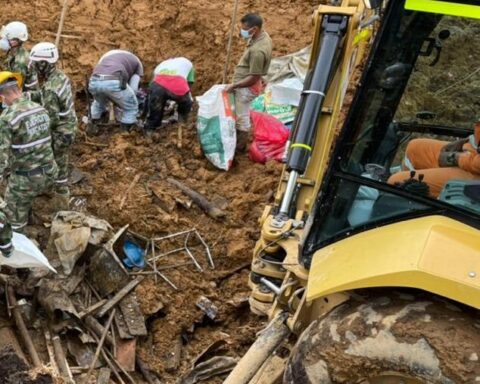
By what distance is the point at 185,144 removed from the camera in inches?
379

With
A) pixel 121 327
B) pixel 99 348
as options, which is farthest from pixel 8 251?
pixel 121 327

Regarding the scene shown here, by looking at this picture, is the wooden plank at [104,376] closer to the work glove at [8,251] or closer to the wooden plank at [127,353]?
the wooden plank at [127,353]

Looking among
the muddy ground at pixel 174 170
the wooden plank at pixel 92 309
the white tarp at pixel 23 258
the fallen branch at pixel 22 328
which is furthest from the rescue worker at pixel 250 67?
the fallen branch at pixel 22 328

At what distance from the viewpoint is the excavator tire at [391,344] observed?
10.8ft

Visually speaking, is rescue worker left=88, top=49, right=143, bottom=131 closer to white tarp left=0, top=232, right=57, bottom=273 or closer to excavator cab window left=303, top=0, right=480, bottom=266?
white tarp left=0, top=232, right=57, bottom=273

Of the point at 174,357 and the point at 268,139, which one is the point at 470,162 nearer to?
the point at 174,357

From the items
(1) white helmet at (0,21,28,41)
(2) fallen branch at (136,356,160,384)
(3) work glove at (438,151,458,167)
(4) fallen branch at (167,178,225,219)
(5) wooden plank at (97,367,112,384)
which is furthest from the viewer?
(1) white helmet at (0,21,28,41)

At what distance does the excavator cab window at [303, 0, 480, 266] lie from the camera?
3.86 m

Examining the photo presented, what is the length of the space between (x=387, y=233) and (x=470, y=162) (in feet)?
2.04

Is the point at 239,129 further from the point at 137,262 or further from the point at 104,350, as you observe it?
the point at 104,350

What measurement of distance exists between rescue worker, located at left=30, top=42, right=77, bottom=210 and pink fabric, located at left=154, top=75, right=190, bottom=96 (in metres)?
1.78

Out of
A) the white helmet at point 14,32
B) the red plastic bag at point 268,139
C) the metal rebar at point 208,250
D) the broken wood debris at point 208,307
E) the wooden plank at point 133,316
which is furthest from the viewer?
the red plastic bag at point 268,139

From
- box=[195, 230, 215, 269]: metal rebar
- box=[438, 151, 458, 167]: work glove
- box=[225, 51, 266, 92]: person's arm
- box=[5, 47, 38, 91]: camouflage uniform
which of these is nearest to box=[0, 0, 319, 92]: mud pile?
box=[5, 47, 38, 91]: camouflage uniform

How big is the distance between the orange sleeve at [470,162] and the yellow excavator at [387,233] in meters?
0.02
